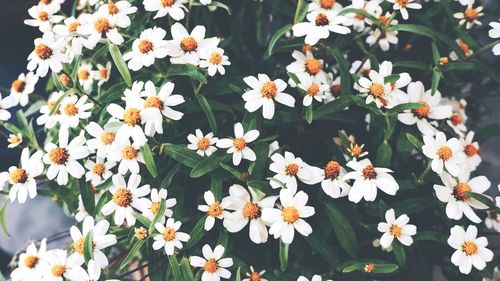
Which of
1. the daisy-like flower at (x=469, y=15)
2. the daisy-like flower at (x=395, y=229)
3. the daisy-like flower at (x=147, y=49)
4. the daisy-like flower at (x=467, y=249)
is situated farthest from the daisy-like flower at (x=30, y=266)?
the daisy-like flower at (x=469, y=15)

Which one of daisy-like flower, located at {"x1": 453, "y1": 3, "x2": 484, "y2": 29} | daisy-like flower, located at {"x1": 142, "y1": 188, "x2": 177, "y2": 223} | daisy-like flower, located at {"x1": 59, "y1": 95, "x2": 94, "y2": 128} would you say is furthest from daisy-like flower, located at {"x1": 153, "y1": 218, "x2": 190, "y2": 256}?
daisy-like flower, located at {"x1": 453, "y1": 3, "x2": 484, "y2": 29}

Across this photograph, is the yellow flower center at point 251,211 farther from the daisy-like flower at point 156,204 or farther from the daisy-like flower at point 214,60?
the daisy-like flower at point 214,60

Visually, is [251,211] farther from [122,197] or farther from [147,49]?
[147,49]

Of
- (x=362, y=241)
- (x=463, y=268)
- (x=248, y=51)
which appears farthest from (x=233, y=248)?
(x=248, y=51)

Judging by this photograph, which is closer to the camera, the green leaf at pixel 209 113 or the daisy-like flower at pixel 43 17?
the green leaf at pixel 209 113

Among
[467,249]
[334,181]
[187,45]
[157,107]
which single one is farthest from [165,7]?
[467,249]

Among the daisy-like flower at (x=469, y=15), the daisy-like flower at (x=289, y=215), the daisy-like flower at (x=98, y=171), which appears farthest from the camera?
the daisy-like flower at (x=469, y=15)
